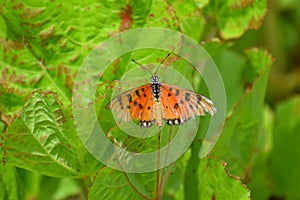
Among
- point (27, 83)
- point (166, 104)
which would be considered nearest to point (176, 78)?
point (166, 104)

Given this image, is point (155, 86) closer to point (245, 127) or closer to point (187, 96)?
point (187, 96)

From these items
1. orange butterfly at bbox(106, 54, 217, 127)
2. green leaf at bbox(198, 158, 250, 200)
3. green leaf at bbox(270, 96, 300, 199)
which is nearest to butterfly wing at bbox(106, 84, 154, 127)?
orange butterfly at bbox(106, 54, 217, 127)

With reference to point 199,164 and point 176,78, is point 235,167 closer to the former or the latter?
point 199,164

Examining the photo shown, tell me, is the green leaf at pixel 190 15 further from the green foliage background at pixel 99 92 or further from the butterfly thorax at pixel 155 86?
the butterfly thorax at pixel 155 86

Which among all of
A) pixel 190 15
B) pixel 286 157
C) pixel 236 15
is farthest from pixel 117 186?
pixel 286 157

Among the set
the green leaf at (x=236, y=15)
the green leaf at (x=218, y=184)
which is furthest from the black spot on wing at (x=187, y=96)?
the green leaf at (x=236, y=15)
